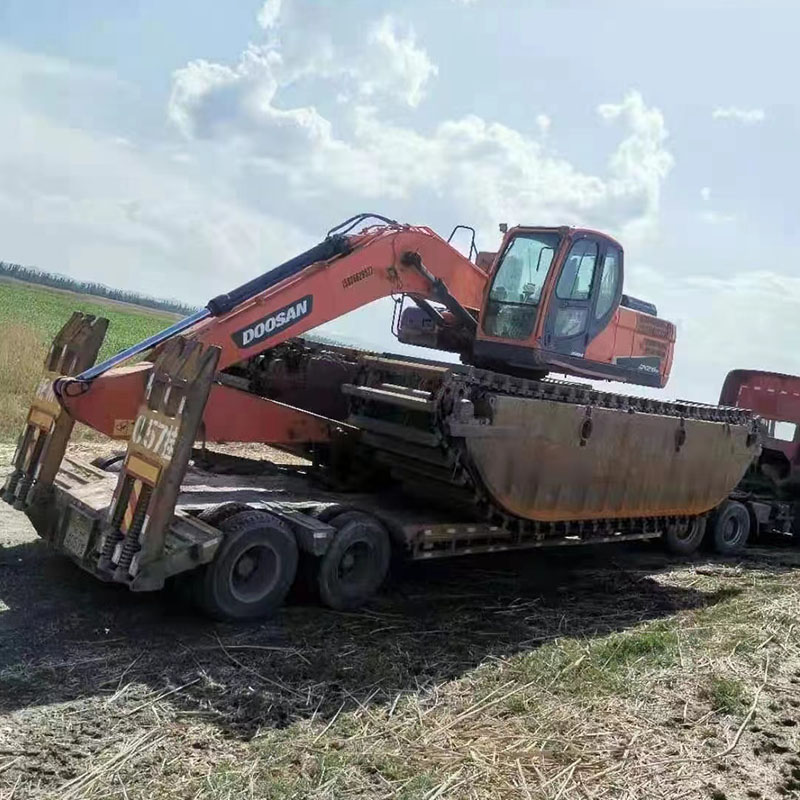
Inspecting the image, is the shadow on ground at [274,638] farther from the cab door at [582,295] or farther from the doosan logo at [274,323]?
the cab door at [582,295]

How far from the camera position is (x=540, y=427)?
7512 millimetres

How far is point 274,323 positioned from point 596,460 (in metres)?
3.14

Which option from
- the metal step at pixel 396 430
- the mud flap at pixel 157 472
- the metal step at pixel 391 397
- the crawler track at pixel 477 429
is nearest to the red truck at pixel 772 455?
the crawler track at pixel 477 429

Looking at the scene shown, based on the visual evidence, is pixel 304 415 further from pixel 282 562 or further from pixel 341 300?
pixel 282 562

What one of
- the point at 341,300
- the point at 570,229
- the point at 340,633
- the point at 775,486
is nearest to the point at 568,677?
the point at 340,633

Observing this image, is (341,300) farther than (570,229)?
No

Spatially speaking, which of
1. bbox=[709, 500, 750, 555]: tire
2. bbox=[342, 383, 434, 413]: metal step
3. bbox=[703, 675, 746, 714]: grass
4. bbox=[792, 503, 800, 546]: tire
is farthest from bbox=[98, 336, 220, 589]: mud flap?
bbox=[792, 503, 800, 546]: tire

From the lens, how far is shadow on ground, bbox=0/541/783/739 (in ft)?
16.4

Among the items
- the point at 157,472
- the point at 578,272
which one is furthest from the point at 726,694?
the point at 578,272

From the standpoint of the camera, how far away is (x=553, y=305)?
28.0 feet

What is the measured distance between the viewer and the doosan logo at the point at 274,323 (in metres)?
7.07

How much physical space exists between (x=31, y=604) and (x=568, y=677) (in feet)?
12.0

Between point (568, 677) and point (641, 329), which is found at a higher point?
point (641, 329)

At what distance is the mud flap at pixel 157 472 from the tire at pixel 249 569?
45 centimetres
